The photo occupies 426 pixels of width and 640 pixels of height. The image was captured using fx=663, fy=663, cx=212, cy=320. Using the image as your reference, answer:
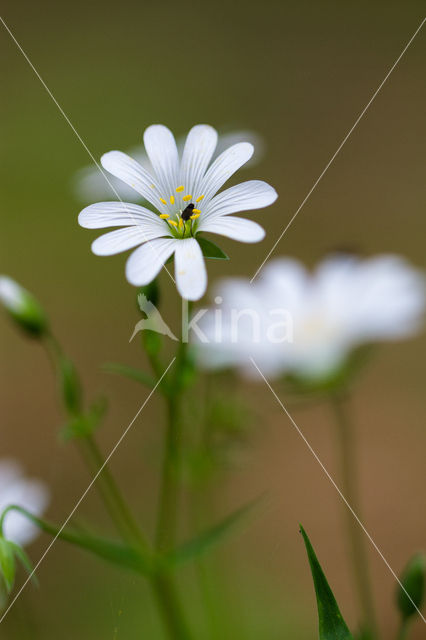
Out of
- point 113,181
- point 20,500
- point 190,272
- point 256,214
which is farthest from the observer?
point 256,214

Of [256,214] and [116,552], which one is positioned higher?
[256,214]

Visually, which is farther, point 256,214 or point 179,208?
point 256,214

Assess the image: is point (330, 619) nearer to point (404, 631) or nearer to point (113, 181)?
point (404, 631)

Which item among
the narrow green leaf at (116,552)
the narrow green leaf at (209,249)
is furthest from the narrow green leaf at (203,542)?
the narrow green leaf at (209,249)

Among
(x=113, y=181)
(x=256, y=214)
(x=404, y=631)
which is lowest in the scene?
(x=404, y=631)

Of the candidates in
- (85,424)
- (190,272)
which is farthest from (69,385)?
(190,272)

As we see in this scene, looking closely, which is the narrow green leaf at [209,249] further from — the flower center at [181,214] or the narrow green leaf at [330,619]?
the narrow green leaf at [330,619]

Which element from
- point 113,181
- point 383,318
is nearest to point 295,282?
point 383,318
